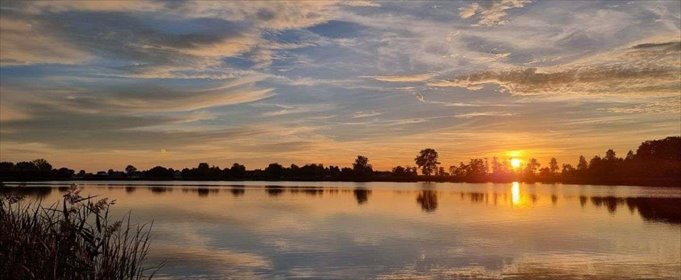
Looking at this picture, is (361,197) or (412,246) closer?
(412,246)

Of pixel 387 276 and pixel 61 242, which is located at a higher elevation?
pixel 61 242

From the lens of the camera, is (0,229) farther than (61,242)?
Yes

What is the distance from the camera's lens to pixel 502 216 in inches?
1999

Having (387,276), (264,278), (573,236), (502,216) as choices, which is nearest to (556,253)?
(573,236)

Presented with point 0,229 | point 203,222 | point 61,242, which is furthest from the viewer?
point 203,222

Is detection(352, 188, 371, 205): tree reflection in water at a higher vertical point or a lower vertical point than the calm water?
higher

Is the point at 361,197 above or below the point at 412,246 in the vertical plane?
above

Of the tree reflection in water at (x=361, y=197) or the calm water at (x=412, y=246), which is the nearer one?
the calm water at (x=412, y=246)

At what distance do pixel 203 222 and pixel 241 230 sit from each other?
19.0 feet

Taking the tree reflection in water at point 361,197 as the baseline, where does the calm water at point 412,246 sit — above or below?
below

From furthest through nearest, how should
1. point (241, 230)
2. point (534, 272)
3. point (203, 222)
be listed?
point (203, 222) < point (241, 230) < point (534, 272)

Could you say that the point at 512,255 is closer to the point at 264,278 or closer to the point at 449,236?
the point at 449,236

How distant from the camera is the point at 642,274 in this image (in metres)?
22.5

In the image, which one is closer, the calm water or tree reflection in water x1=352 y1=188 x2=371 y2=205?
the calm water
